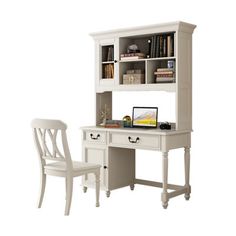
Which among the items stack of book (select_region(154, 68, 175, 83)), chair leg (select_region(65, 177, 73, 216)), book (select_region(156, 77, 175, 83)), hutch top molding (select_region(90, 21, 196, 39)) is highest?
hutch top molding (select_region(90, 21, 196, 39))

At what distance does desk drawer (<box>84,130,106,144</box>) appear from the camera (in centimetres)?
554

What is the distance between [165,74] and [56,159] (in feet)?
5.57

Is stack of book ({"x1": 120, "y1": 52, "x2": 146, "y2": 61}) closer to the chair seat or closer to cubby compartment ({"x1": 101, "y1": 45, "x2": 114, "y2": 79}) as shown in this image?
cubby compartment ({"x1": 101, "y1": 45, "x2": 114, "y2": 79})

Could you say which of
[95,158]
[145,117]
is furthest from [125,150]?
[145,117]

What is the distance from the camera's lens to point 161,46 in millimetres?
5301

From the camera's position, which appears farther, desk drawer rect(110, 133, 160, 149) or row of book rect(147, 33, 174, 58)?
row of book rect(147, 33, 174, 58)

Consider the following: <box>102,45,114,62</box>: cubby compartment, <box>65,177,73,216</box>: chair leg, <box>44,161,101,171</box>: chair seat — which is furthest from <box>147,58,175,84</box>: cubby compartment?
<box>65,177,73,216</box>: chair leg

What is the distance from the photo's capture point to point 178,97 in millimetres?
5098

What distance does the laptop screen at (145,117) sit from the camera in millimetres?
5489

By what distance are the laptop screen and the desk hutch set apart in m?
0.20

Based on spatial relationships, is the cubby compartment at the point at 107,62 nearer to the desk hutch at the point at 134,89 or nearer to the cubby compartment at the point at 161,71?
the desk hutch at the point at 134,89

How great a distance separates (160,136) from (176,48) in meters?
1.06

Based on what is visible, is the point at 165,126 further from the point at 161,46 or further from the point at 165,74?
the point at 161,46

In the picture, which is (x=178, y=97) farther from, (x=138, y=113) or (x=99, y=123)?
(x=99, y=123)
